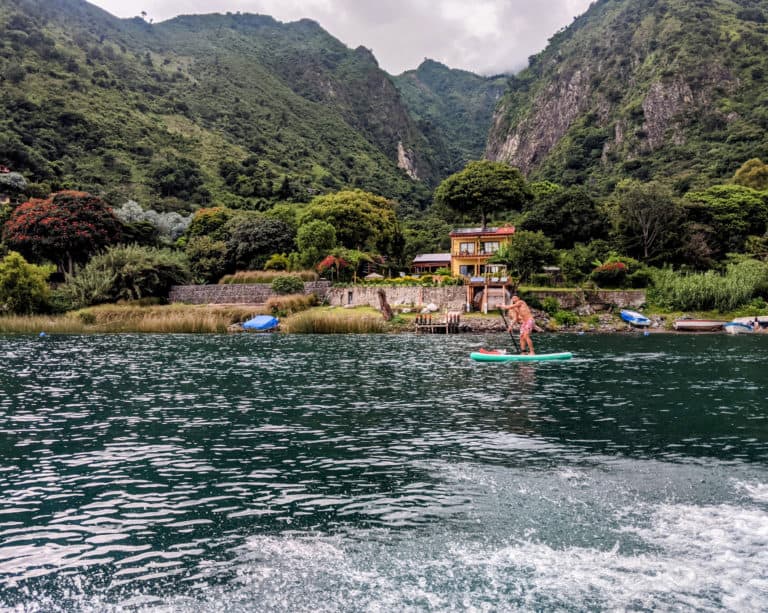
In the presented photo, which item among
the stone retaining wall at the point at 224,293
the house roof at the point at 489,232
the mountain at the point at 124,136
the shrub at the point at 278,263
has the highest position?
the mountain at the point at 124,136

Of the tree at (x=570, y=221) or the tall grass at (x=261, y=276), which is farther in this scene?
the tree at (x=570, y=221)

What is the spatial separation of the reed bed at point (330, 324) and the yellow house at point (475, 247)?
24.4 metres

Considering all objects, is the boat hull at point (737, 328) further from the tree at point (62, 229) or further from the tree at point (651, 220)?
the tree at point (62, 229)

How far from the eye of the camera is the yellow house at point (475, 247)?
8012cm

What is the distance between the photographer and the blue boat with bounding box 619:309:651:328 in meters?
61.0

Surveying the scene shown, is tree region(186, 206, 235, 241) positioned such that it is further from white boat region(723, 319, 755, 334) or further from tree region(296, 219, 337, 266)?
white boat region(723, 319, 755, 334)

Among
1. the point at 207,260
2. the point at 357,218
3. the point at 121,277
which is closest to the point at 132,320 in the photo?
the point at 121,277

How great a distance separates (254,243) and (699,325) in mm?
55911

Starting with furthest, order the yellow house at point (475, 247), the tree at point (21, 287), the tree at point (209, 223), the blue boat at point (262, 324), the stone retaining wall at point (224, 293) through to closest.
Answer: the tree at point (209, 223) < the yellow house at point (475, 247) < the stone retaining wall at point (224, 293) < the tree at point (21, 287) < the blue boat at point (262, 324)

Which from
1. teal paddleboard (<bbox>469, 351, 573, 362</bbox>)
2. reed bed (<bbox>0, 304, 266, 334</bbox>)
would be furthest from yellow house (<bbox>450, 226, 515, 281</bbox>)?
teal paddleboard (<bbox>469, 351, 573, 362</bbox>)

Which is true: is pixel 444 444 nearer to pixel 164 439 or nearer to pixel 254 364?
pixel 164 439

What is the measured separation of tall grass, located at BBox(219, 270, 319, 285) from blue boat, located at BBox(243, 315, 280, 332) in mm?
12338

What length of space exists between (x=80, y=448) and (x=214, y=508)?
6519 millimetres

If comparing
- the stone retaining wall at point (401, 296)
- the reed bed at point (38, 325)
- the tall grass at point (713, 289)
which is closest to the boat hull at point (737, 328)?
the tall grass at point (713, 289)
